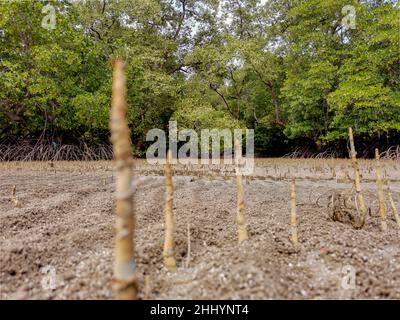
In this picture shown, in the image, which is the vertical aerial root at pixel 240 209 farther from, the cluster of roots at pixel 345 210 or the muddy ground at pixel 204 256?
the cluster of roots at pixel 345 210

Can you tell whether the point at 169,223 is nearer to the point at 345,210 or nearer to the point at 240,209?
the point at 240,209

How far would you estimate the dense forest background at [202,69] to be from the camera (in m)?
13.0

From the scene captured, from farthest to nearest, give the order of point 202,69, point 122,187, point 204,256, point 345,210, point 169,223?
1. point 202,69
2. point 345,210
3. point 204,256
4. point 169,223
5. point 122,187

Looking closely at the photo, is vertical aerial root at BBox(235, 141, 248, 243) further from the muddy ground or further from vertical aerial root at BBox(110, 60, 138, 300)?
vertical aerial root at BBox(110, 60, 138, 300)

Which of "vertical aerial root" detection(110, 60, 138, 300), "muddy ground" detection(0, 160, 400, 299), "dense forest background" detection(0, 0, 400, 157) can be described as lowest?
"muddy ground" detection(0, 160, 400, 299)

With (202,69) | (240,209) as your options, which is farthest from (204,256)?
(202,69)

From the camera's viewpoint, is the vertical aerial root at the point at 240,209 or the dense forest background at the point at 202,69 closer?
the vertical aerial root at the point at 240,209

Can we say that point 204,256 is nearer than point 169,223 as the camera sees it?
No

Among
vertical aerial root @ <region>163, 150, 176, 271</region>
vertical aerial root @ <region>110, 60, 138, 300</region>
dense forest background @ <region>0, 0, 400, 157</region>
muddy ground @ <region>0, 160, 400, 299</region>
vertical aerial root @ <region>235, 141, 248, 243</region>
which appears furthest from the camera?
dense forest background @ <region>0, 0, 400, 157</region>

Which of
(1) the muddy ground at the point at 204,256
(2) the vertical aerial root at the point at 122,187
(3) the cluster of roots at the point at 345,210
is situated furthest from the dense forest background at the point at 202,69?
(2) the vertical aerial root at the point at 122,187

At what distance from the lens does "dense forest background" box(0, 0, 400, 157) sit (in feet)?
42.8

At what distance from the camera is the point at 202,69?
750 inches

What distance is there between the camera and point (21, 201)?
4.52 meters

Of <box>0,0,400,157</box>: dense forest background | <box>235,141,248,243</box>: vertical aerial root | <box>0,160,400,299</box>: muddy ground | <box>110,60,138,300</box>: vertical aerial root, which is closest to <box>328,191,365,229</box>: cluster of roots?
<box>0,160,400,299</box>: muddy ground
